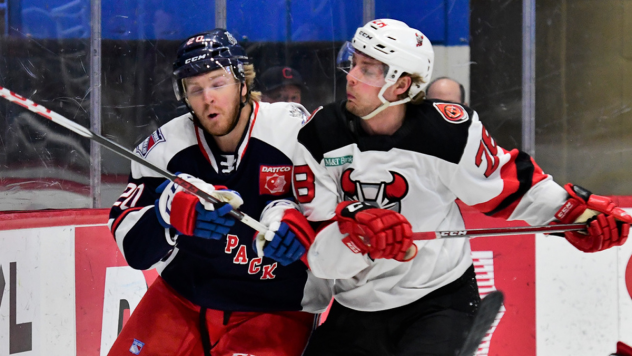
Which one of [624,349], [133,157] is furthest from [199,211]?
[624,349]

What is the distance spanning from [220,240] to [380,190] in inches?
20.8

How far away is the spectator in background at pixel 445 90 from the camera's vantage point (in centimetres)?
384

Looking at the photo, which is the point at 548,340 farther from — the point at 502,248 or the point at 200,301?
the point at 200,301

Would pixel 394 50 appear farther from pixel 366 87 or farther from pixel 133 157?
pixel 133 157

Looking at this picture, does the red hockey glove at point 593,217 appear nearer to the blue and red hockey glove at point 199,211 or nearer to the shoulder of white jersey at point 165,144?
the blue and red hockey glove at point 199,211

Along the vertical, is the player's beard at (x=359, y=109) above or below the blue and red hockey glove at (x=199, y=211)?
above

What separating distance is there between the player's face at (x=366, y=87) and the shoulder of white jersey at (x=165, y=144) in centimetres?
53

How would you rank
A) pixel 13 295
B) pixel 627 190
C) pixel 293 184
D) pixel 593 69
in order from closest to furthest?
pixel 293 184, pixel 13 295, pixel 627 190, pixel 593 69

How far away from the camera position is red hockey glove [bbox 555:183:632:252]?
2.22m

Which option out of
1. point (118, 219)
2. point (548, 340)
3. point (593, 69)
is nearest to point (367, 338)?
point (118, 219)

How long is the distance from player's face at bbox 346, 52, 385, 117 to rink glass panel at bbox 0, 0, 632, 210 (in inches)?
70.4

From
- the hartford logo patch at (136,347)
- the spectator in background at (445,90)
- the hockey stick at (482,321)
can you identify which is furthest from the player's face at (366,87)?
the spectator in background at (445,90)

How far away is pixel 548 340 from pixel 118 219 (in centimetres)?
217

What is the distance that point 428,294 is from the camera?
84.9 inches
